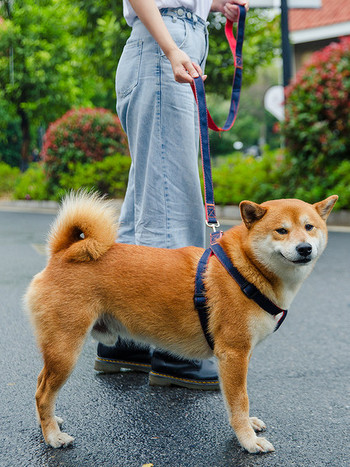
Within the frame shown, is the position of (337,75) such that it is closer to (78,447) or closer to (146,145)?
(146,145)

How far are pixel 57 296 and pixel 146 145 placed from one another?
1.02m

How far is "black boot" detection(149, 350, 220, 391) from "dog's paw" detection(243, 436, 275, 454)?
24.5 inches

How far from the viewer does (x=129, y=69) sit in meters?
2.81

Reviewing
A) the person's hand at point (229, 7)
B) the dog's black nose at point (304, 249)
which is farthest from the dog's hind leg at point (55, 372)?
the person's hand at point (229, 7)

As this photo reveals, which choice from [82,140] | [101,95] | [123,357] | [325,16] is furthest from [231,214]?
[101,95]

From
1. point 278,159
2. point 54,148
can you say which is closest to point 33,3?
point 54,148

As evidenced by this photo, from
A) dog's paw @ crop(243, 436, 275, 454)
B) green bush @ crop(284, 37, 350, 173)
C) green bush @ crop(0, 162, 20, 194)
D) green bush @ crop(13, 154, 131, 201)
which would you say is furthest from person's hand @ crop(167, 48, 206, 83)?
green bush @ crop(0, 162, 20, 194)

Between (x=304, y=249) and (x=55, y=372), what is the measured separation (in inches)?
44.2

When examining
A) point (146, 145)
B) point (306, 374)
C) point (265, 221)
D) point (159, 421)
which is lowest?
point (306, 374)

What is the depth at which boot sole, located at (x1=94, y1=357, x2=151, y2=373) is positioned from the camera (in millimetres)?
2969

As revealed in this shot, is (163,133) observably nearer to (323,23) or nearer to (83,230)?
(83,230)

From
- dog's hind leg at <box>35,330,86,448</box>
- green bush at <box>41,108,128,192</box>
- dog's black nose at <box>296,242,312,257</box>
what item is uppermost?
dog's black nose at <box>296,242,312,257</box>

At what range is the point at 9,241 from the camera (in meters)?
7.97

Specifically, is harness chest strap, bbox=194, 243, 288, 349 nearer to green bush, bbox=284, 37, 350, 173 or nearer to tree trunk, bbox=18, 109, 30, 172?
green bush, bbox=284, 37, 350, 173
